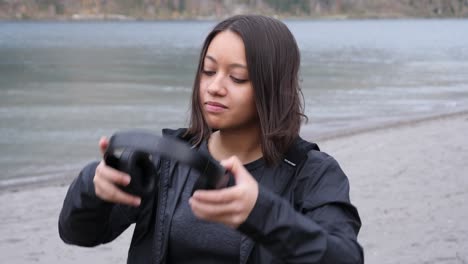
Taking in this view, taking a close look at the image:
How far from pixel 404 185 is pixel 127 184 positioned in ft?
26.8

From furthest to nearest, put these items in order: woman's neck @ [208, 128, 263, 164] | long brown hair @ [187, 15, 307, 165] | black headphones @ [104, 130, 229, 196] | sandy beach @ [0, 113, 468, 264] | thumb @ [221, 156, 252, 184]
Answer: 1. sandy beach @ [0, 113, 468, 264]
2. woman's neck @ [208, 128, 263, 164]
3. long brown hair @ [187, 15, 307, 165]
4. thumb @ [221, 156, 252, 184]
5. black headphones @ [104, 130, 229, 196]

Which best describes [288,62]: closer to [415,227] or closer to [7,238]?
[415,227]

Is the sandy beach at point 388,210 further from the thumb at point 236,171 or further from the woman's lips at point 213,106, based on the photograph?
the thumb at point 236,171

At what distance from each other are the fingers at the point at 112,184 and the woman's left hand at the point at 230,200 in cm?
21

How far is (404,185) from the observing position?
9.89 m

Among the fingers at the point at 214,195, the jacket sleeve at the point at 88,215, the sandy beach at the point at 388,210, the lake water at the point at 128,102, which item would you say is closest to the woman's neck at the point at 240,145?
the jacket sleeve at the point at 88,215

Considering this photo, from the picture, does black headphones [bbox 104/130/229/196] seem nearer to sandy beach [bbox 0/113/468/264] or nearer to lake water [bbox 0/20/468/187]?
sandy beach [bbox 0/113/468/264]

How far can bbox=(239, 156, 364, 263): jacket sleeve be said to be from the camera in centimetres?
199

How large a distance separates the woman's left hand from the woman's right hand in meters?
0.21

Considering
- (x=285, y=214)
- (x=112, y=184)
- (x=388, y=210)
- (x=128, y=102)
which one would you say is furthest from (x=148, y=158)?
(x=128, y=102)

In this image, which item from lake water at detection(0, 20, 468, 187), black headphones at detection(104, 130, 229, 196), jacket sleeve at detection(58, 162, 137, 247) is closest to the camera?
black headphones at detection(104, 130, 229, 196)

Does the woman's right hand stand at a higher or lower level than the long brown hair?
lower

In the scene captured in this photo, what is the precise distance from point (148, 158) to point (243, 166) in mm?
457

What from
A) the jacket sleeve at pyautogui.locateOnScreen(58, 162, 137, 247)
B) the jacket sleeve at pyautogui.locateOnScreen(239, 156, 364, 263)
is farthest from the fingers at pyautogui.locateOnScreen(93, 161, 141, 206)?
the jacket sleeve at pyautogui.locateOnScreen(239, 156, 364, 263)
